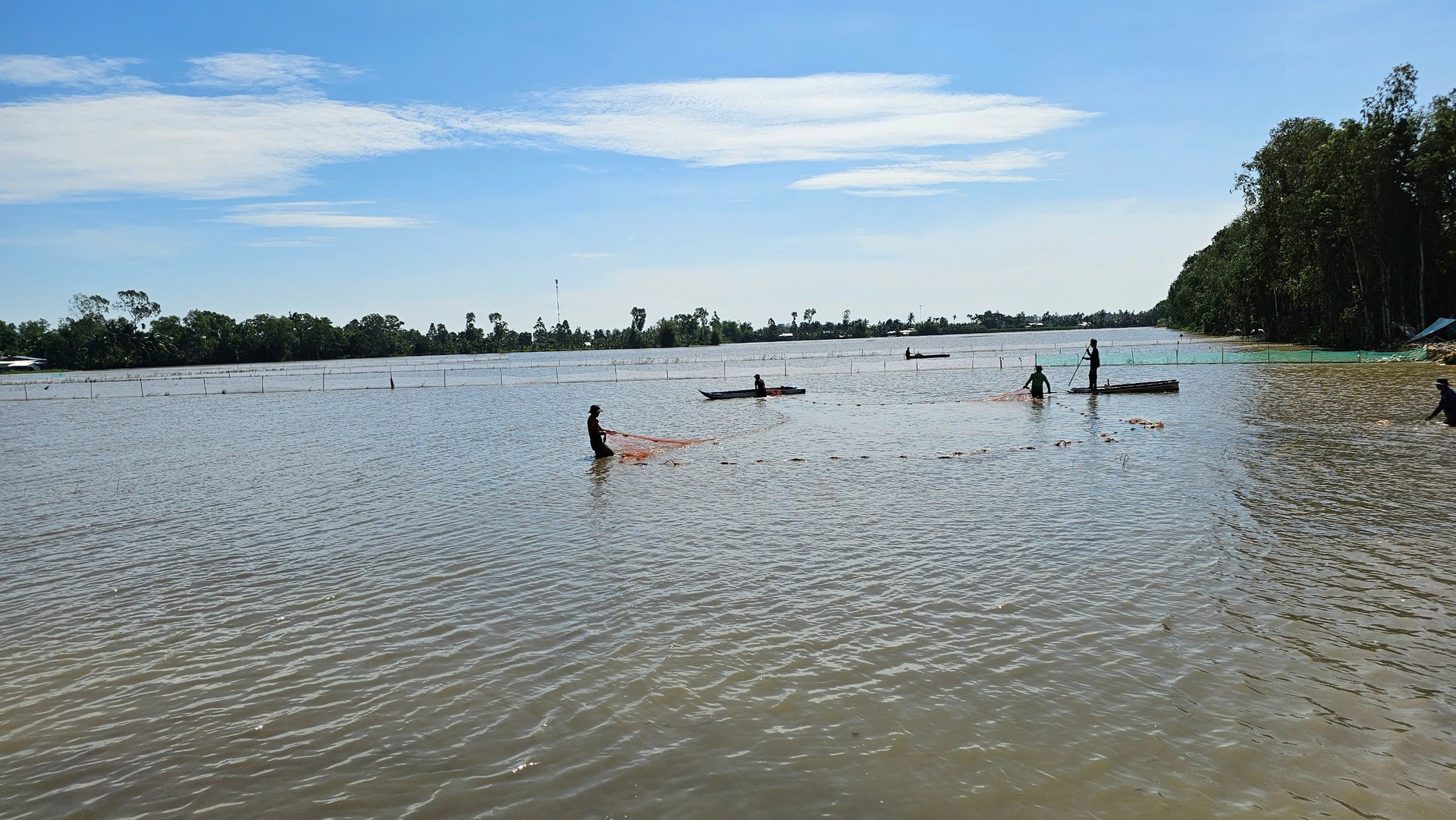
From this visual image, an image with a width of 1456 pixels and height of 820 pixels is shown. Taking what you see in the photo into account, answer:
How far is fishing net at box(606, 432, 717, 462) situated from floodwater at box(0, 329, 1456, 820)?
337cm

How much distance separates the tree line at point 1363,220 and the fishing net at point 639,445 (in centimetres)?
5373

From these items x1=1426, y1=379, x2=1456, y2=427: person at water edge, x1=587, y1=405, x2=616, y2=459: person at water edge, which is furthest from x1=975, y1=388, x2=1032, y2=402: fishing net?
x1=587, y1=405, x2=616, y2=459: person at water edge

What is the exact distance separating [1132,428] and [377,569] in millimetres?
20987

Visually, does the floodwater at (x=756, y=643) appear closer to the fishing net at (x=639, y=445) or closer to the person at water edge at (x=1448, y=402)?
the person at water edge at (x=1448, y=402)

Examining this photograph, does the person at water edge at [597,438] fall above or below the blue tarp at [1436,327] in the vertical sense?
below

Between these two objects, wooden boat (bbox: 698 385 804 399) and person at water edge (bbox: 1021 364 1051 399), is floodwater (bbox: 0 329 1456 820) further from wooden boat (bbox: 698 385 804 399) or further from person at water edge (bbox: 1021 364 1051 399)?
wooden boat (bbox: 698 385 804 399)

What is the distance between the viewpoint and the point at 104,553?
13.3 meters

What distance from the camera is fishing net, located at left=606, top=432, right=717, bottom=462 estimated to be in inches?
907

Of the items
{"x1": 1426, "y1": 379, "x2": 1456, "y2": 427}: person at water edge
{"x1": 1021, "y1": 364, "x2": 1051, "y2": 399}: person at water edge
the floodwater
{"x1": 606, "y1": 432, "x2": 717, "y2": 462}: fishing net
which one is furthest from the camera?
{"x1": 1021, "y1": 364, "x2": 1051, "y2": 399}: person at water edge

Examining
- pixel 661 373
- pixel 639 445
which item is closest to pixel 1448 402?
pixel 639 445

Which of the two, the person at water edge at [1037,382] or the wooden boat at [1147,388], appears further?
the wooden boat at [1147,388]

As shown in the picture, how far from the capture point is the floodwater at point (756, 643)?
590 centimetres

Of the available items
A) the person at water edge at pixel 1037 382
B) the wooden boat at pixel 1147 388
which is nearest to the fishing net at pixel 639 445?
the person at water edge at pixel 1037 382

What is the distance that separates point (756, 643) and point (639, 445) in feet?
52.9
